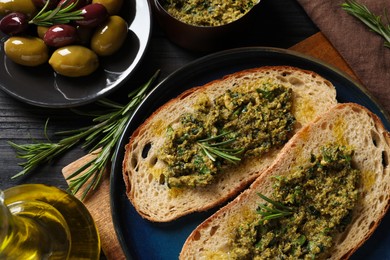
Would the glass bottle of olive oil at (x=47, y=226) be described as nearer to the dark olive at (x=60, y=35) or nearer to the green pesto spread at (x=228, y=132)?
the green pesto spread at (x=228, y=132)

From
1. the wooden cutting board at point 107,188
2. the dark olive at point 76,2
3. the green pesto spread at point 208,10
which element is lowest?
the wooden cutting board at point 107,188

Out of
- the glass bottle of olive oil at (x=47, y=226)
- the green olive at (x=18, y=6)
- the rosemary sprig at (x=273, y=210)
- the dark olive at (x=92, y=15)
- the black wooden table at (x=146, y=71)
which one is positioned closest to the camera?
the glass bottle of olive oil at (x=47, y=226)

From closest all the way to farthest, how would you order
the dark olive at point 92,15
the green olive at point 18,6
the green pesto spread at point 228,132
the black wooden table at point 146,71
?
the green pesto spread at point 228,132, the dark olive at point 92,15, the green olive at point 18,6, the black wooden table at point 146,71

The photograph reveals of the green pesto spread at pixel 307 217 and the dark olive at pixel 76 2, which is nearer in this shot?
the green pesto spread at pixel 307 217

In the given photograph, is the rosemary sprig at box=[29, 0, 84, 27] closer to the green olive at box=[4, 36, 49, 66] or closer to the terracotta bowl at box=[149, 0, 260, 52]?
the green olive at box=[4, 36, 49, 66]

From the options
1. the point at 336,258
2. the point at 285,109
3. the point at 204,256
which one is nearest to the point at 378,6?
the point at 285,109

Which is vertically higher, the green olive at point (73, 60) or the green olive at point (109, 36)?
the green olive at point (109, 36)

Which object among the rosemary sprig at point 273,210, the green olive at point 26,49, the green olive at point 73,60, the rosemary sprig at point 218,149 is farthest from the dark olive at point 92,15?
the rosemary sprig at point 273,210
